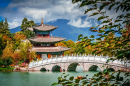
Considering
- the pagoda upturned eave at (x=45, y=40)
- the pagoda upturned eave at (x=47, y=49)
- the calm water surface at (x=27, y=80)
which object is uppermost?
the pagoda upturned eave at (x=45, y=40)

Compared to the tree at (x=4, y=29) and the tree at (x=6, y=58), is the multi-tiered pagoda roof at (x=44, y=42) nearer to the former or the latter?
the tree at (x=6, y=58)

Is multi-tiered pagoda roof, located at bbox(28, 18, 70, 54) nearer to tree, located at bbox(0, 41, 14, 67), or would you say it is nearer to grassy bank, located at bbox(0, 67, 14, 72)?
tree, located at bbox(0, 41, 14, 67)

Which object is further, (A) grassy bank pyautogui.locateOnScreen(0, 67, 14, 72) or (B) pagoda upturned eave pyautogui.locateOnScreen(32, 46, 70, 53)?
(B) pagoda upturned eave pyautogui.locateOnScreen(32, 46, 70, 53)

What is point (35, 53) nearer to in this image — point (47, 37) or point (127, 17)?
point (47, 37)

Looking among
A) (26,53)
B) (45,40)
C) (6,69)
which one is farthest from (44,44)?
(6,69)

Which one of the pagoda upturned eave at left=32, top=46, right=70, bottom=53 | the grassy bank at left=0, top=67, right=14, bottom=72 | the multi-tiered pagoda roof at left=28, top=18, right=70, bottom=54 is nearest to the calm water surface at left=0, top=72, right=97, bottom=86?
the grassy bank at left=0, top=67, right=14, bottom=72

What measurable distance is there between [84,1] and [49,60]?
78.3 feet

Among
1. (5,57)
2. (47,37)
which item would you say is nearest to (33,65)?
(5,57)

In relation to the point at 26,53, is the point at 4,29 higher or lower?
higher

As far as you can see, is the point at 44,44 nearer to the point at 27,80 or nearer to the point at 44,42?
the point at 44,42

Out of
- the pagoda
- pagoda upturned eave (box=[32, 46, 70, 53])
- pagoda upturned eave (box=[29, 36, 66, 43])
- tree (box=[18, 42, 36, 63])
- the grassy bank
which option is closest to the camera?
the grassy bank

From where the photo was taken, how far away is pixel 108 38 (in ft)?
8.32

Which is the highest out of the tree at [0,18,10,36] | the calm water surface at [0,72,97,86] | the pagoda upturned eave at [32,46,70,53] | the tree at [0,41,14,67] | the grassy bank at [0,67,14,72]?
the tree at [0,18,10,36]

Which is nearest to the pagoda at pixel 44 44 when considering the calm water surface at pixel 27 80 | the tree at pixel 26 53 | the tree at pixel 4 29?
the tree at pixel 26 53
